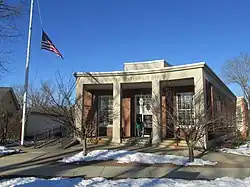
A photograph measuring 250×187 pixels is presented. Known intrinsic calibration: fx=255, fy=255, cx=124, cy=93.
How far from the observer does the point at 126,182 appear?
24.2 feet

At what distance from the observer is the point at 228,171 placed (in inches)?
358

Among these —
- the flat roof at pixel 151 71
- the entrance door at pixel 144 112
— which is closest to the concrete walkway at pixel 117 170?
the flat roof at pixel 151 71

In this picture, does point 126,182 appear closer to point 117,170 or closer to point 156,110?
point 117,170

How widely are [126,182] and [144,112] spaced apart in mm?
11911

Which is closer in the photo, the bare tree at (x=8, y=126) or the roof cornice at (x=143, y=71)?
the roof cornice at (x=143, y=71)

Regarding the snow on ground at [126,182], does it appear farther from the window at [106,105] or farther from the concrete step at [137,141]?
the window at [106,105]

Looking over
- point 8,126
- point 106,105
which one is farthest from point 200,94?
point 8,126

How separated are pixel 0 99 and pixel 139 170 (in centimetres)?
2347

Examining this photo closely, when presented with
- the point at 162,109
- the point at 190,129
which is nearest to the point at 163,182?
the point at 190,129

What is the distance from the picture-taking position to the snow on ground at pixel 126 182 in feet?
23.3

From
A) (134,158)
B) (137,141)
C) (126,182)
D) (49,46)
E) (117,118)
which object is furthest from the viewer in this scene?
(49,46)

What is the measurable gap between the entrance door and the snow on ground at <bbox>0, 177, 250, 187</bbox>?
36.2 ft

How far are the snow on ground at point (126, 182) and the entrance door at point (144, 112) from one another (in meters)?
11.0

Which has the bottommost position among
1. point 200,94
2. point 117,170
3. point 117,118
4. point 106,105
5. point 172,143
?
point 117,170
